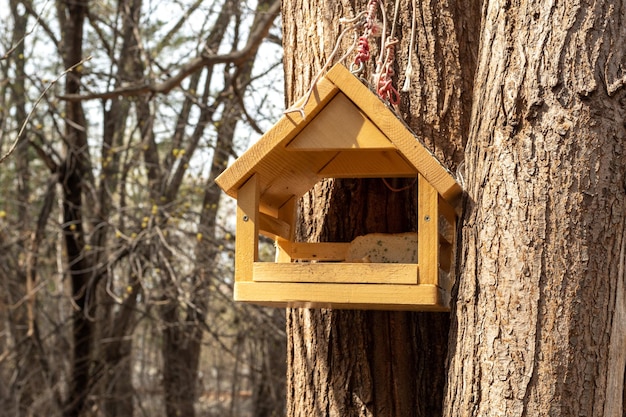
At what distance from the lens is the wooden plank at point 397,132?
1.61 m

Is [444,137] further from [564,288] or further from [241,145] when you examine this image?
[241,145]

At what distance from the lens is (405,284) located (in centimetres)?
160

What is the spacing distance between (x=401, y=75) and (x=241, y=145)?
3478mm

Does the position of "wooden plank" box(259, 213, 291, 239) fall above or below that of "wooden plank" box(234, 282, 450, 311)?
above

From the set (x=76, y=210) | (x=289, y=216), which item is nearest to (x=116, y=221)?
(x=76, y=210)

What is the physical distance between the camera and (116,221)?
6.34m

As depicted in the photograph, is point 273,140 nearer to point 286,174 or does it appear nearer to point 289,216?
point 286,174

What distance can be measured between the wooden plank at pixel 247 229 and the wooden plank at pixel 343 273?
6 cm

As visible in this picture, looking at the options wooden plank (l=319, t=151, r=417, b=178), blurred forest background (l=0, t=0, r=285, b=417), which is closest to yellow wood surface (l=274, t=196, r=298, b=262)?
wooden plank (l=319, t=151, r=417, b=178)

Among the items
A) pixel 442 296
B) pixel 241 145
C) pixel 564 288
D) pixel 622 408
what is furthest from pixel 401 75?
pixel 241 145

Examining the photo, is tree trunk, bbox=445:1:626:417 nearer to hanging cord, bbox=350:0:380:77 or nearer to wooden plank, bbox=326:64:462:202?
wooden plank, bbox=326:64:462:202

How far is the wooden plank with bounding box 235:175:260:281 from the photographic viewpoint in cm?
172

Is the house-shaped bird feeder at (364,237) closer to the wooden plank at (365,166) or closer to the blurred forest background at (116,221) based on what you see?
the wooden plank at (365,166)

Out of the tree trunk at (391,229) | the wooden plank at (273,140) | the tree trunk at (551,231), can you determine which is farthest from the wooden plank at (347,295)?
the tree trunk at (391,229)
